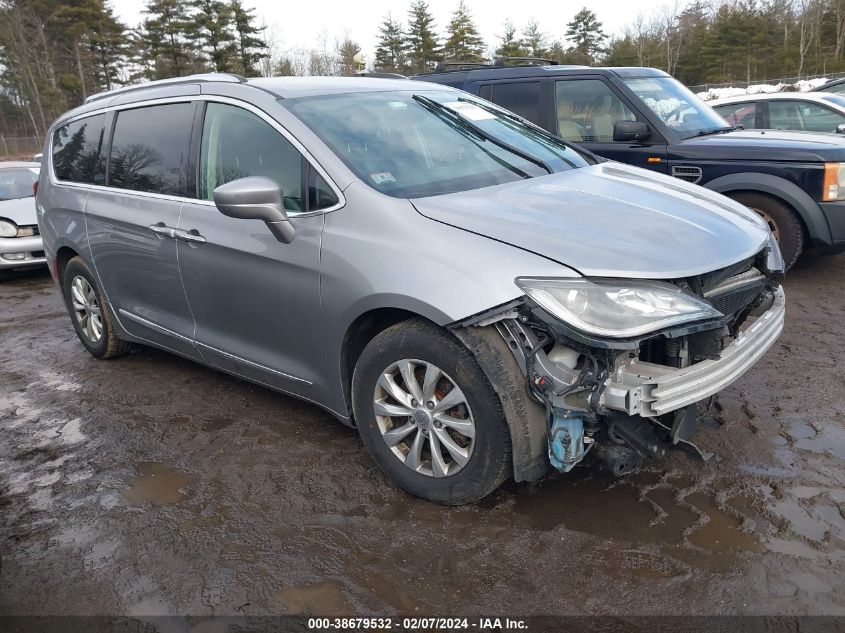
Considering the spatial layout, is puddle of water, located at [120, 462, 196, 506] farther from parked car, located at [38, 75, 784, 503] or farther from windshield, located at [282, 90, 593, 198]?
windshield, located at [282, 90, 593, 198]

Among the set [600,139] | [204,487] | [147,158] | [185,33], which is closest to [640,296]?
[204,487]

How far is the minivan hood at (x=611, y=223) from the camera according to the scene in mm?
2730

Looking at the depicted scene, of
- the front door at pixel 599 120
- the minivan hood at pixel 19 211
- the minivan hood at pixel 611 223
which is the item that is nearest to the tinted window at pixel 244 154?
the minivan hood at pixel 611 223

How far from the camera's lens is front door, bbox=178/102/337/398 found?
336 cm

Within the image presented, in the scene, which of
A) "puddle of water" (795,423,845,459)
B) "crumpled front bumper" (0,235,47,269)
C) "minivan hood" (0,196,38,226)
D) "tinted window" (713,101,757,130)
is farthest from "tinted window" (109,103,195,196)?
"tinted window" (713,101,757,130)

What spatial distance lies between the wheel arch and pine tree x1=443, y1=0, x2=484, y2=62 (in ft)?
168

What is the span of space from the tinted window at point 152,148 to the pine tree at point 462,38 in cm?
5310

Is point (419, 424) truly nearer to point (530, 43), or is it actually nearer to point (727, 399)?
point (727, 399)

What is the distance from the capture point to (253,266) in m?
3.56

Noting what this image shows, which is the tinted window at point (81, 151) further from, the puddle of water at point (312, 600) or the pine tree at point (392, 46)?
the pine tree at point (392, 46)

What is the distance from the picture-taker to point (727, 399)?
4.07 meters

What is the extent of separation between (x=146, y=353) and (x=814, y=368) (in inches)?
188

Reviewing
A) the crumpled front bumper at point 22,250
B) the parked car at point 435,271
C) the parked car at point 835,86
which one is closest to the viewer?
the parked car at point 435,271

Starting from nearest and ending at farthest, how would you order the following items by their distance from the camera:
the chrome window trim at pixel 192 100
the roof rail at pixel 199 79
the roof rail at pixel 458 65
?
1. the chrome window trim at pixel 192 100
2. the roof rail at pixel 199 79
3. the roof rail at pixel 458 65
